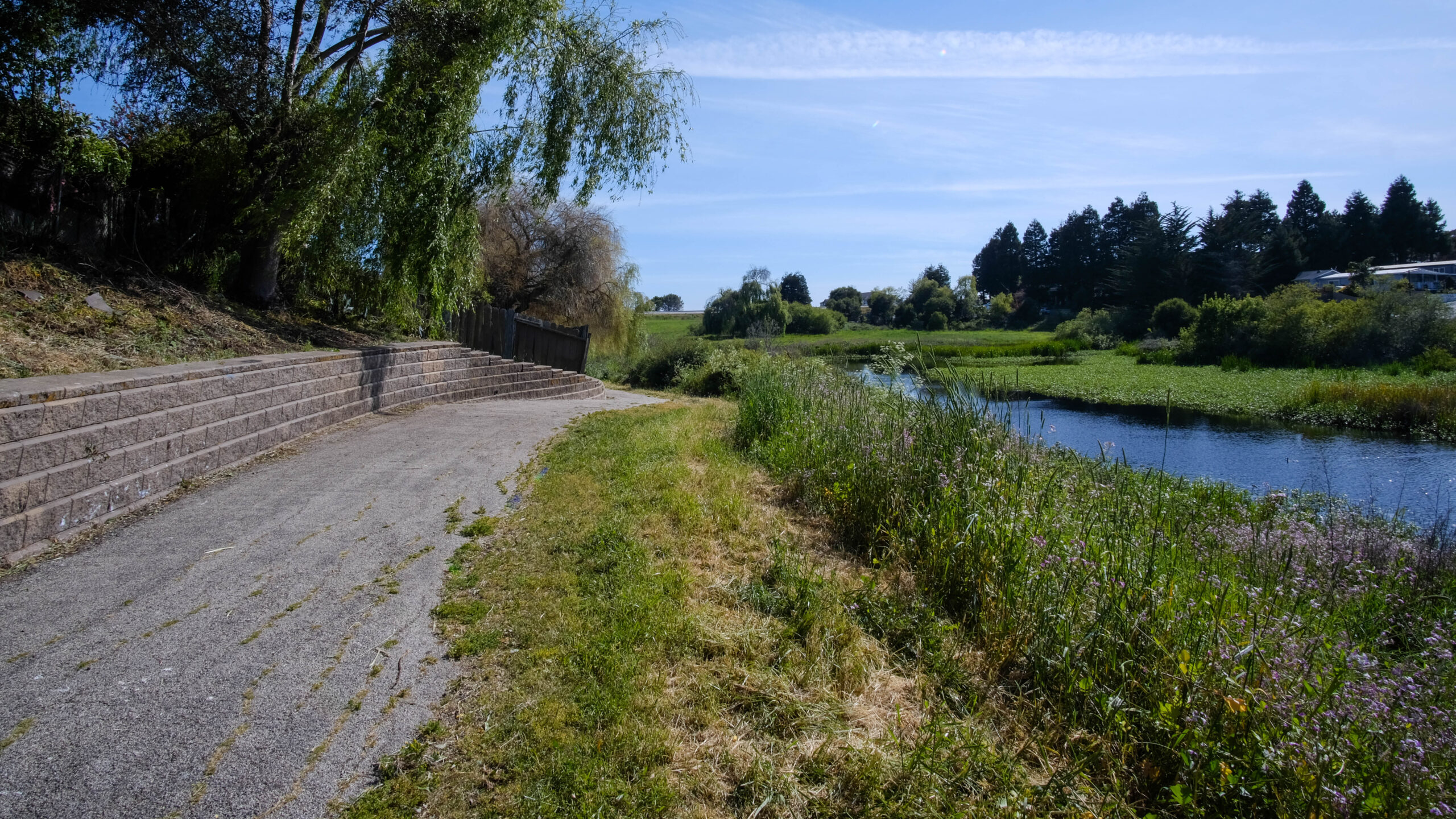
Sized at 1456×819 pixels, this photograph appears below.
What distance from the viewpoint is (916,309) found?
78.6 meters

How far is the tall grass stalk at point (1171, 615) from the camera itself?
2949 millimetres

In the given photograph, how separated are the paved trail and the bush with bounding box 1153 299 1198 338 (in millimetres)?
51909

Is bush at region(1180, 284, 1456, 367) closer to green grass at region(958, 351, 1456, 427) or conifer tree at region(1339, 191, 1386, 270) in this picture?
green grass at region(958, 351, 1456, 427)

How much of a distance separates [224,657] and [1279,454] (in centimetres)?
1863

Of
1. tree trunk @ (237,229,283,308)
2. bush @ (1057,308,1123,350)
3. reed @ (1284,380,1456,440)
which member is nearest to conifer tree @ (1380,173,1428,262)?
bush @ (1057,308,1123,350)

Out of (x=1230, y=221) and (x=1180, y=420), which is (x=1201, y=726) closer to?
(x=1180, y=420)

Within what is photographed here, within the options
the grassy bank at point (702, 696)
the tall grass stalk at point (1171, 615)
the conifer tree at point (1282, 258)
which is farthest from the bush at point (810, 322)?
the grassy bank at point (702, 696)

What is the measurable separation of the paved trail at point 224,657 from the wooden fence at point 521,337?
11.7 metres

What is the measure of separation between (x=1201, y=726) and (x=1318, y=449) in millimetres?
17037

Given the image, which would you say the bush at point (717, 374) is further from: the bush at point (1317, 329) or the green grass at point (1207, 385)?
the bush at point (1317, 329)

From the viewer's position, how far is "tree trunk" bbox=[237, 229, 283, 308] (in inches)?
424

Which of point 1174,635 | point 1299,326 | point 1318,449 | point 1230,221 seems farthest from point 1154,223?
point 1174,635

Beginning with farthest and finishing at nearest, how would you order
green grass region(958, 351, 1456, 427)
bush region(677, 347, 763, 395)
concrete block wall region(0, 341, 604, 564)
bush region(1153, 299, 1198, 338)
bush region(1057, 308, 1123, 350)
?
1. bush region(1057, 308, 1123, 350)
2. bush region(1153, 299, 1198, 338)
3. bush region(677, 347, 763, 395)
4. green grass region(958, 351, 1456, 427)
5. concrete block wall region(0, 341, 604, 564)

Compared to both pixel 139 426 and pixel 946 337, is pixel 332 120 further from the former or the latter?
pixel 946 337
